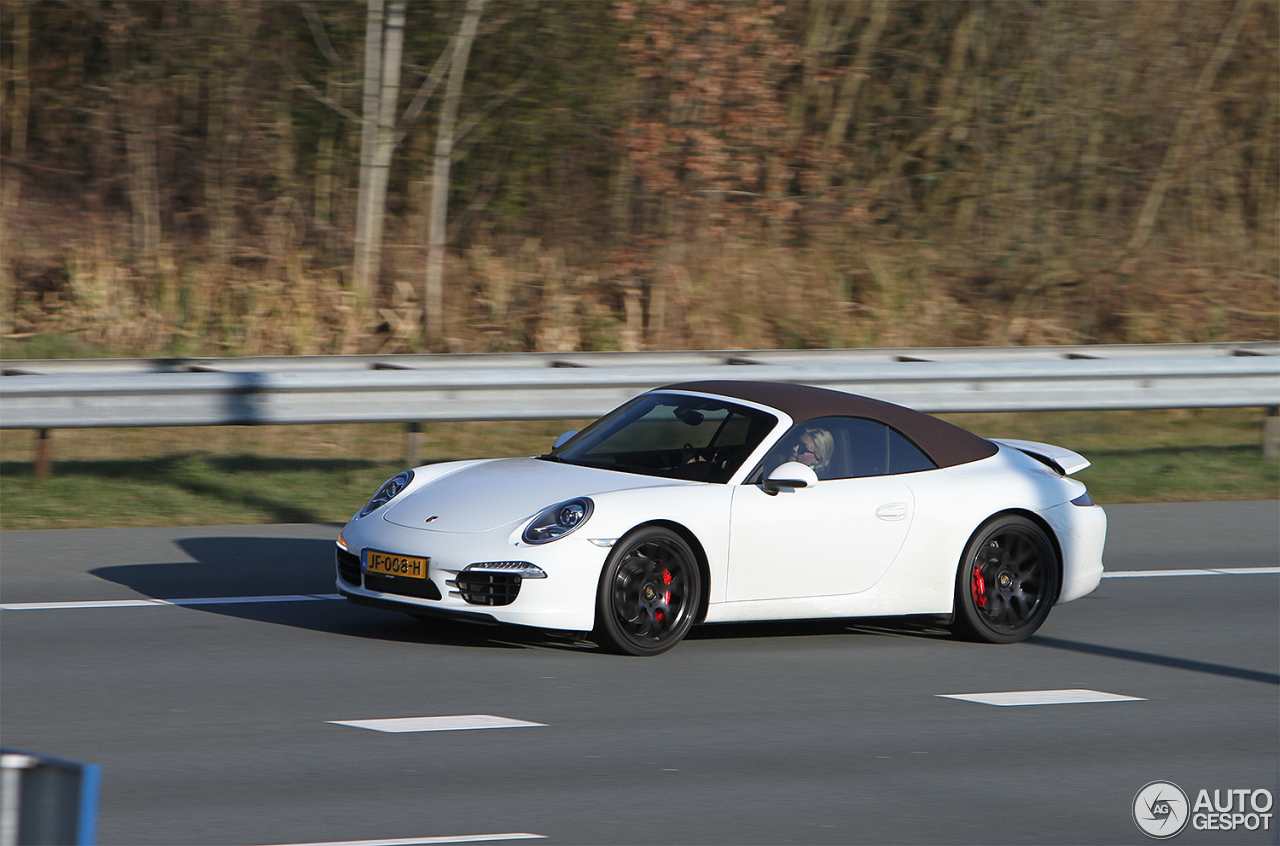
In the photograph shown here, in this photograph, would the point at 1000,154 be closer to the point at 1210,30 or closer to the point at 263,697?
the point at 1210,30

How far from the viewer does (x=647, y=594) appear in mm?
7477

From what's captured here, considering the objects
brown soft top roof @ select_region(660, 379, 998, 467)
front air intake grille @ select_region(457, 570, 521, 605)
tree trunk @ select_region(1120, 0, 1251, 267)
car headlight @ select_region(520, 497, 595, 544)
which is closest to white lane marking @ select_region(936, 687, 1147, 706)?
brown soft top roof @ select_region(660, 379, 998, 467)

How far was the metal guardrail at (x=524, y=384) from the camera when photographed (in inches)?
431

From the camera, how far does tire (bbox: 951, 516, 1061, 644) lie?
26.7 feet

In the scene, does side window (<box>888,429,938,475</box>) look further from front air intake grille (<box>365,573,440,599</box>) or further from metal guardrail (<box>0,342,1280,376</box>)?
metal guardrail (<box>0,342,1280,376</box>)

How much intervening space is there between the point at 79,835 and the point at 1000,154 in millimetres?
18531

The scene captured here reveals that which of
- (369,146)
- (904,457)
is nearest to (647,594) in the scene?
(904,457)

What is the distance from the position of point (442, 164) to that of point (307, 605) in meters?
10.2

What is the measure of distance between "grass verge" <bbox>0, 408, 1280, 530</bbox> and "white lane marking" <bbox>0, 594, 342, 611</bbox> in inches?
83.8

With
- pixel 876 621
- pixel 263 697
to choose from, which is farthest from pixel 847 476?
pixel 263 697

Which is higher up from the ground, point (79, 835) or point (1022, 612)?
point (79, 835)

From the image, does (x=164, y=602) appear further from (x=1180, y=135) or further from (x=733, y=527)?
(x=1180, y=135)

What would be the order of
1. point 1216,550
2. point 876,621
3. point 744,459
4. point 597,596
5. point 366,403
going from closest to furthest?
1. point 597,596
2. point 744,459
3. point 876,621
4. point 1216,550
5. point 366,403

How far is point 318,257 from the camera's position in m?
17.8
